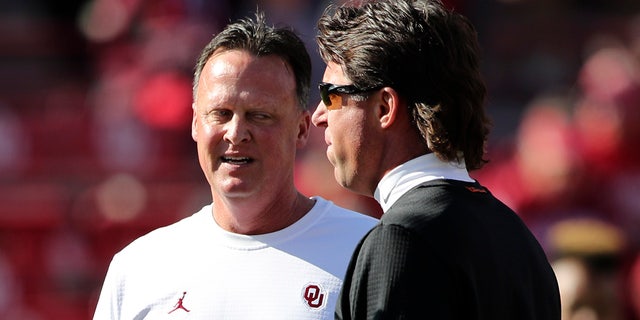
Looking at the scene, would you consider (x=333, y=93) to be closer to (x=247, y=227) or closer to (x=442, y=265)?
(x=442, y=265)

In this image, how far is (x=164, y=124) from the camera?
8.35 meters

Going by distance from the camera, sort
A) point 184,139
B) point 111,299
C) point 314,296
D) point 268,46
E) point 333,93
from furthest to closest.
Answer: point 184,139 → point 268,46 → point 111,299 → point 314,296 → point 333,93

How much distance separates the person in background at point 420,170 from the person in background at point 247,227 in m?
0.69

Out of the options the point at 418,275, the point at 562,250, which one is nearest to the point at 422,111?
the point at 418,275

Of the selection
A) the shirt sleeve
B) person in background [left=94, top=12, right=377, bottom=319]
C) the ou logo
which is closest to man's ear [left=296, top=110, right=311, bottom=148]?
person in background [left=94, top=12, right=377, bottom=319]

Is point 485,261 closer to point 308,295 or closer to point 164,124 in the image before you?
point 308,295

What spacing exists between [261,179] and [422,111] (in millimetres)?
1059

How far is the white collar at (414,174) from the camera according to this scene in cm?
264

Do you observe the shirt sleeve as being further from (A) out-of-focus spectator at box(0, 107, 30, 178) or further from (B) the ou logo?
(A) out-of-focus spectator at box(0, 107, 30, 178)

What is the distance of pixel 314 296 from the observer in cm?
336

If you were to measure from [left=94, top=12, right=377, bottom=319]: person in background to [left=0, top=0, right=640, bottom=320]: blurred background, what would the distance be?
113 inches

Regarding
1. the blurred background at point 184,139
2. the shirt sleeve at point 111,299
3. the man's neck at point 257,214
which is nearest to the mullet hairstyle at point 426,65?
the man's neck at point 257,214

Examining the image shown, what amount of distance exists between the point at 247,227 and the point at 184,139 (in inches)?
193

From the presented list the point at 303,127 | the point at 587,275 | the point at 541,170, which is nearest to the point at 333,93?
the point at 303,127
